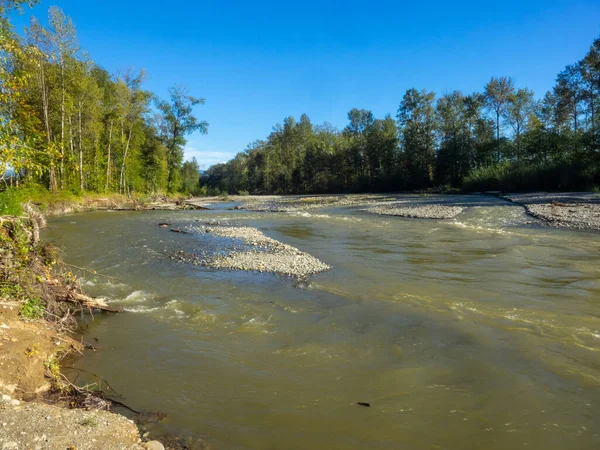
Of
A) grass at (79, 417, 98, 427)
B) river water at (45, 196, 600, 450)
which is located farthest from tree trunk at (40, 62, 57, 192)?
grass at (79, 417, 98, 427)

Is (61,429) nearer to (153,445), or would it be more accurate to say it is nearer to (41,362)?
(153,445)

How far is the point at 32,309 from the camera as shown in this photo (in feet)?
19.1

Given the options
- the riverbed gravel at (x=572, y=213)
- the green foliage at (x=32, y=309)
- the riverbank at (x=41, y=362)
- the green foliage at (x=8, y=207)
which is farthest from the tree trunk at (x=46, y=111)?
the riverbed gravel at (x=572, y=213)

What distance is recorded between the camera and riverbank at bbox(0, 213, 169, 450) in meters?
3.31

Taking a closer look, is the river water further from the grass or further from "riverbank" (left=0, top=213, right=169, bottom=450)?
the grass

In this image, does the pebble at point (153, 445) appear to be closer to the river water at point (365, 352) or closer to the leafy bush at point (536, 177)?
the river water at point (365, 352)

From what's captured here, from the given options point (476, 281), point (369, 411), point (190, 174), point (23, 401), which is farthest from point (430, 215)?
point (190, 174)

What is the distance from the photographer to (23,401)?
3904 mm

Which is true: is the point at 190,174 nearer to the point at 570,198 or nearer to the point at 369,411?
the point at 570,198

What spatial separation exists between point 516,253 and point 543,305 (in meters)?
6.23

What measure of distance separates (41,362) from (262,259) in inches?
331

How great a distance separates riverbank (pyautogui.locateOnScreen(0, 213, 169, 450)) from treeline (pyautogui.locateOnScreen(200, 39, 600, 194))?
4530cm

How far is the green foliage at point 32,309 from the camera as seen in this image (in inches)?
220

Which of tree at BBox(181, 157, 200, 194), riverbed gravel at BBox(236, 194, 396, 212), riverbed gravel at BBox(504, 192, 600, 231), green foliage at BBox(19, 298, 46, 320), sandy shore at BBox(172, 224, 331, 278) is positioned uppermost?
tree at BBox(181, 157, 200, 194)
